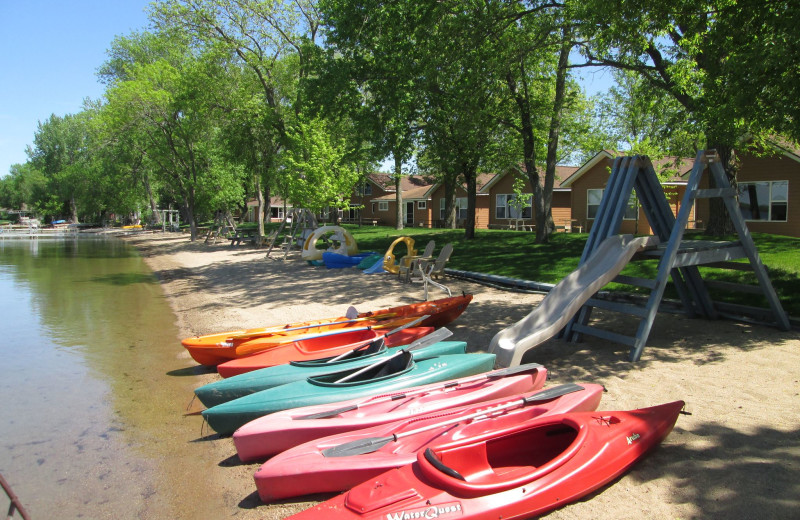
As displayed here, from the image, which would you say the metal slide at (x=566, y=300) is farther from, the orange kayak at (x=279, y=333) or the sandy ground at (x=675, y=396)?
the orange kayak at (x=279, y=333)

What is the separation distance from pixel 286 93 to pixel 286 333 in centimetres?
2504

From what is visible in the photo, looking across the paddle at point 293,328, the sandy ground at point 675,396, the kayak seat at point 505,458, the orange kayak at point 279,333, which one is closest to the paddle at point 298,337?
the orange kayak at point 279,333

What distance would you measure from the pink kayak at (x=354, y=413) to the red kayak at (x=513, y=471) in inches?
39.8

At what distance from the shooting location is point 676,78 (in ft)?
41.5

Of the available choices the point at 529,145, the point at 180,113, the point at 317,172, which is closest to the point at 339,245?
the point at 317,172

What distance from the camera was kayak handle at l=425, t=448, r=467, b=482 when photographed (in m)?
3.69

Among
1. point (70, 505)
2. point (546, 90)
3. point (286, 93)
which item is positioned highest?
point (286, 93)

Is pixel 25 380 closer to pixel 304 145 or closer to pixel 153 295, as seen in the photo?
pixel 153 295

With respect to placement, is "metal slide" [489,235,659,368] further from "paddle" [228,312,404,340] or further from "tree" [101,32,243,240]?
"tree" [101,32,243,240]

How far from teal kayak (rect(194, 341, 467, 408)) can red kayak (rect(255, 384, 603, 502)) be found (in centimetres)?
180

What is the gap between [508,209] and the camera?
37.8 metres

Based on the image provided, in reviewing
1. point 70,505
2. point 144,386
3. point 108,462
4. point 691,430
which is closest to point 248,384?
point 108,462

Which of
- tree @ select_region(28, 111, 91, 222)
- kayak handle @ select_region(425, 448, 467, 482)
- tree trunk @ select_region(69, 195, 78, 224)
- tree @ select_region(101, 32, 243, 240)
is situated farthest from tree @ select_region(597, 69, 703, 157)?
tree trunk @ select_region(69, 195, 78, 224)

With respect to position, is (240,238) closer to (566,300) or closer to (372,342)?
(372,342)
